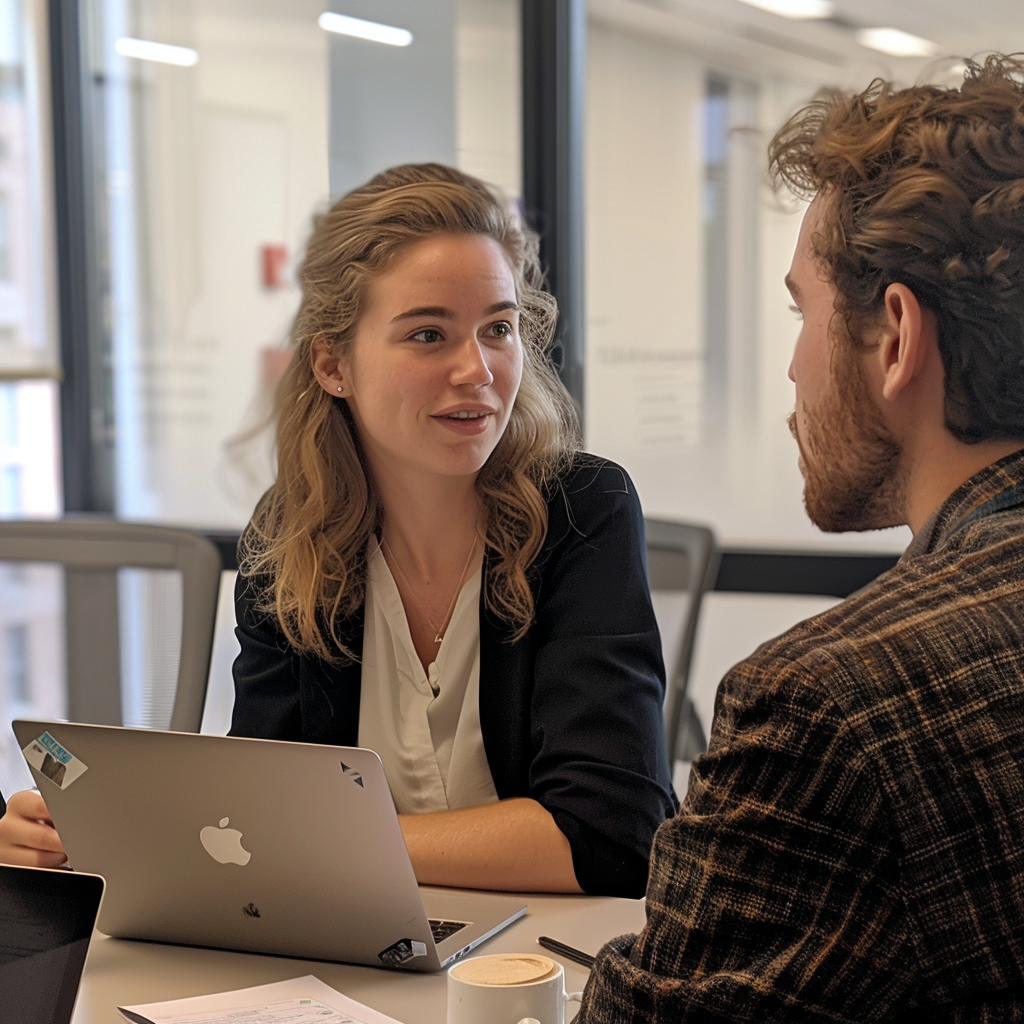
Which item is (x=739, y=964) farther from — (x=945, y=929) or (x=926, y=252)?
(x=926, y=252)

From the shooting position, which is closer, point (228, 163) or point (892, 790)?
point (892, 790)

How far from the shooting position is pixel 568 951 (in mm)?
1169

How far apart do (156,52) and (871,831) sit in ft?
11.6

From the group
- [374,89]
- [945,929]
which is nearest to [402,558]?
Answer: [945,929]

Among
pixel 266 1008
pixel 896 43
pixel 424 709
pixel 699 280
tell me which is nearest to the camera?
pixel 266 1008

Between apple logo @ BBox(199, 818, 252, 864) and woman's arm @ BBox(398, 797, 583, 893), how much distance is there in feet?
0.94

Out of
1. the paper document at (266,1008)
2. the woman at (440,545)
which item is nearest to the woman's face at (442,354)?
the woman at (440,545)

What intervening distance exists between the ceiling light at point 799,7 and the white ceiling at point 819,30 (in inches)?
0.5

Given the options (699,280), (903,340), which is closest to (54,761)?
(903,340)

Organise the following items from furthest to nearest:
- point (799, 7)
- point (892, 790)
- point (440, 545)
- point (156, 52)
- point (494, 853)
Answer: point (156, 52)
point (799, 7)
point (440, 545)
point (494, 853)
point (892, 790)

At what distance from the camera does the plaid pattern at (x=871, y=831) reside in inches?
28.7

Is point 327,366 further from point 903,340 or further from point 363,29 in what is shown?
point 363,29

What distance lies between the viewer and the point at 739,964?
763mm

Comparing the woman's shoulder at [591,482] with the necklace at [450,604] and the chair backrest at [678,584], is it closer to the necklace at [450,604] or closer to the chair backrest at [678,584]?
the necklace at [450,604]
